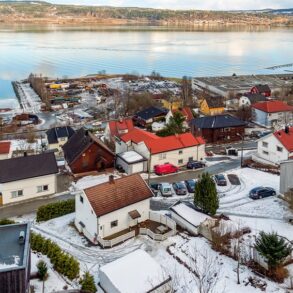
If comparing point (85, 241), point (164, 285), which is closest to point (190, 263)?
point (164, 285)

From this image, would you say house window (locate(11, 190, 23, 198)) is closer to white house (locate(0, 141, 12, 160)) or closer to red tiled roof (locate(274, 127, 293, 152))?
white house (locate(0, 141, 12, 160))

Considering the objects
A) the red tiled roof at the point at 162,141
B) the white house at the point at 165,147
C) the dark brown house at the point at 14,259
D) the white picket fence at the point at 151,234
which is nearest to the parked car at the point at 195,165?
the white house at the point at 165,147

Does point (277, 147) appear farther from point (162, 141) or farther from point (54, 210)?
point (54, 210)

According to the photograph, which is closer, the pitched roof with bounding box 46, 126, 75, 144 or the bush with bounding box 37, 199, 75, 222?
the bush with bounding box 37, 199, 75, 222

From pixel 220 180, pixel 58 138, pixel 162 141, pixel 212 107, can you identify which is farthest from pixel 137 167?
pixel 212 107

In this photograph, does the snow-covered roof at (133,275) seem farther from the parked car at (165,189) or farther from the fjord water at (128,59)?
the fjord water at (128,59)

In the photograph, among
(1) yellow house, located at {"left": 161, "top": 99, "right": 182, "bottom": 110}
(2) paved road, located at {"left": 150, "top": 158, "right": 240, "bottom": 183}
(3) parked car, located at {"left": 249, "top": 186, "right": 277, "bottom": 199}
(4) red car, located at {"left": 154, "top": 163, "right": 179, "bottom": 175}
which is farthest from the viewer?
(1) yellow house, located at {"left": 161, "top": 99, "right": 182, "bottom": 110}

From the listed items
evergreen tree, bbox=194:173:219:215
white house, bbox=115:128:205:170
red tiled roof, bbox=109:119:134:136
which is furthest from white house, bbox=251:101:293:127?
evergreen tree, bbox=194:173:219:215
